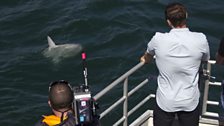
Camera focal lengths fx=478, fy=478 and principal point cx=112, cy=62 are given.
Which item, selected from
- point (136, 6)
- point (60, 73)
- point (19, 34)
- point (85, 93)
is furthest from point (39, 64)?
point (85, 93)

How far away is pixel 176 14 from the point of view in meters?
5.53

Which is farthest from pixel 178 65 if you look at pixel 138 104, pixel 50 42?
pixel 50 42

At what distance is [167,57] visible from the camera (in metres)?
5.73

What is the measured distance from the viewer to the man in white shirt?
5625 mm

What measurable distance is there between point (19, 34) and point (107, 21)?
3356 mm

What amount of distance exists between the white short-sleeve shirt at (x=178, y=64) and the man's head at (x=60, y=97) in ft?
4.81

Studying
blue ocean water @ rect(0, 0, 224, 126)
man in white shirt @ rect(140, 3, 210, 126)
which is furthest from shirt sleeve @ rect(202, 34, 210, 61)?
blue ocean water @ rect(0, 0, 224, 126)

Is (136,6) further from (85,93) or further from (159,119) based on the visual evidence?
(85,93)

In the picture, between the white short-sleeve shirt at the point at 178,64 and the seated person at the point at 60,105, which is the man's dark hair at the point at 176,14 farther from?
the seated person at the point at 60,105

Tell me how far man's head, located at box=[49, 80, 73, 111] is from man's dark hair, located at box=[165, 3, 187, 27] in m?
1.59

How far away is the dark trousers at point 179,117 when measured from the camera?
5.99 metres

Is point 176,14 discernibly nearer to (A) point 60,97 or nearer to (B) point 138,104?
(A) point 60,97

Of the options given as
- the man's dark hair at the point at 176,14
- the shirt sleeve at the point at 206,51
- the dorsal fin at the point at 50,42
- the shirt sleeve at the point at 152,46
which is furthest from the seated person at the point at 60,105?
the dorsal fin at the point at 50,42

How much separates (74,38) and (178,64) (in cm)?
1199
